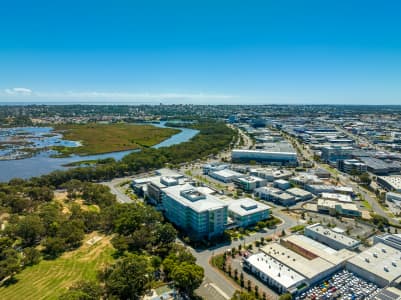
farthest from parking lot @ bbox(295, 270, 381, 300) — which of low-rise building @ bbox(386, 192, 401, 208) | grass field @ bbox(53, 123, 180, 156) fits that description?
grass field @ bbox(53, 123, 180, 156)

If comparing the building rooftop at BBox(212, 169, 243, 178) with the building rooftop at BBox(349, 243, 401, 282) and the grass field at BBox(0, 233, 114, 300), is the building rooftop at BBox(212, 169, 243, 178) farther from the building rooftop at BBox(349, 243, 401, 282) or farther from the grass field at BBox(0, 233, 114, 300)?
the building rooftop at BBox(349, 243, 401, 282)

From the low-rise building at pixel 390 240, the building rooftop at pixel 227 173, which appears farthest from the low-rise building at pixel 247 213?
the building rooftop at pixel 227 173

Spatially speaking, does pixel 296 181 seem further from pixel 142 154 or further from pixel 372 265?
pixel 142 154

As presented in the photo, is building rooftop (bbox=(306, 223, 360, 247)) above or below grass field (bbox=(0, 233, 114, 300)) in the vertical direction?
above

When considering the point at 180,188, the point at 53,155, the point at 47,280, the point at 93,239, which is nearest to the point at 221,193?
the point at 180,188

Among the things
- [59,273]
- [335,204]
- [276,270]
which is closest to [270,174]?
[335,204]

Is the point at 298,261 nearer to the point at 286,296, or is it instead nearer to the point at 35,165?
the point at 286,296

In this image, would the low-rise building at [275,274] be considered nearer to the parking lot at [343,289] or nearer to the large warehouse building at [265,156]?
the parking lot at [343,289]
